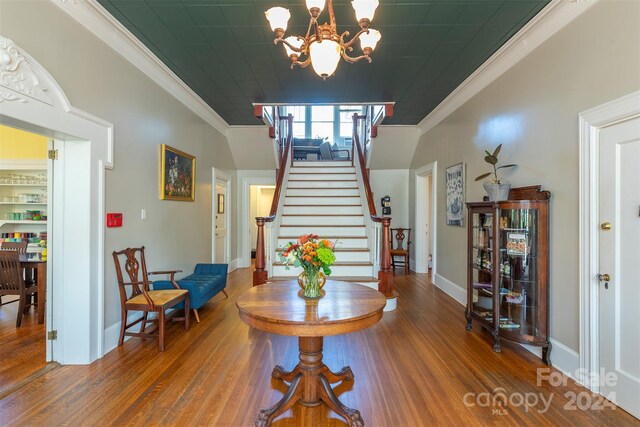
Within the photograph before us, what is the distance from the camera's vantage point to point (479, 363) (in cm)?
266

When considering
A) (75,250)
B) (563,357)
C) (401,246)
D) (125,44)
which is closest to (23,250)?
(75,250)

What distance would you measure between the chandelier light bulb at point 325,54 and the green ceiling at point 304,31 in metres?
0.78

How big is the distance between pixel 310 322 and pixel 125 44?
3.20m

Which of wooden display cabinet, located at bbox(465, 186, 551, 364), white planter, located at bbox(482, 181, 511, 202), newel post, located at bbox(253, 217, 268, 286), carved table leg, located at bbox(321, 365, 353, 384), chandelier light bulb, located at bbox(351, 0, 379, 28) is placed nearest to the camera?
chandelier light bulb, located at bbox(351, 0, 379, 28)

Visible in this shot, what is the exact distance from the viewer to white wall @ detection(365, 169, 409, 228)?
7.07 meters

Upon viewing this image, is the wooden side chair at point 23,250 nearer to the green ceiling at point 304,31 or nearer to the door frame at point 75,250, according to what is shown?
the door frame at point 75,250

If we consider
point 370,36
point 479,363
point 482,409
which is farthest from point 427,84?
point 482,409

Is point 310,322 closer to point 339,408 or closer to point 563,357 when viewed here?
point 339,408

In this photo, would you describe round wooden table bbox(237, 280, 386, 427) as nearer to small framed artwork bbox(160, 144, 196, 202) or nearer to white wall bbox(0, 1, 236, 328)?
white wall bbox(0, 1, 236, 328)

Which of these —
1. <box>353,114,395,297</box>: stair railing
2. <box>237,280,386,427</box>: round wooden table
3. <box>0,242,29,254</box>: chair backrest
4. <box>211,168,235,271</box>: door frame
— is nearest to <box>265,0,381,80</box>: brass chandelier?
<box>237,280,386,427</box>: round wooden table

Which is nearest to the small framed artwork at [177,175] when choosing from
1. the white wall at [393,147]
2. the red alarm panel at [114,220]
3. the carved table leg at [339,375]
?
the red alarm panel at [114,220]

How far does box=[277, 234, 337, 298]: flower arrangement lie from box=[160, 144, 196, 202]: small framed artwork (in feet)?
8.08

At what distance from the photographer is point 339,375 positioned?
2318 mm

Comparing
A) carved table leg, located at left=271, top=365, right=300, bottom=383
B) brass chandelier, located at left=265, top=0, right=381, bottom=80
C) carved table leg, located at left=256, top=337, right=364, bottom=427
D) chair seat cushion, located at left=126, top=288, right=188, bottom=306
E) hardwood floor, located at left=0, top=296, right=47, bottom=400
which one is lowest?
hardwood floor, located at left=0, top=296, right=47, bottom=400
